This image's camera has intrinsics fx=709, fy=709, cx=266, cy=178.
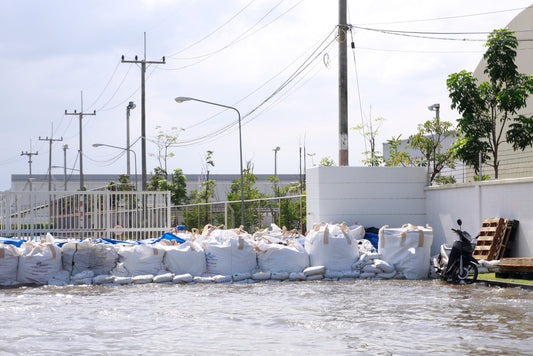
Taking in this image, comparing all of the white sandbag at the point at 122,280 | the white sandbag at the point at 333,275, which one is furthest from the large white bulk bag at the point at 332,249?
the white sandbag at the point at 122,280

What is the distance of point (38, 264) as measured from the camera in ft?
48.4

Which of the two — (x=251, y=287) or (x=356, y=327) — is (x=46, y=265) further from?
(x=356, y=327)

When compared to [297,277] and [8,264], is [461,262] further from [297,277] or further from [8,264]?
[8,264]

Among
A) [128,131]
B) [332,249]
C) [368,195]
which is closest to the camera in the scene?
[332,249]

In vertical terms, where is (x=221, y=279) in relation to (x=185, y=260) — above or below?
below

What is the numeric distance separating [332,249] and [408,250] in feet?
5.57

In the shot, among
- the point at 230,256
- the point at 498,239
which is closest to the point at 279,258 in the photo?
the point at 230,256

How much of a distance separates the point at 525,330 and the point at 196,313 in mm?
4529

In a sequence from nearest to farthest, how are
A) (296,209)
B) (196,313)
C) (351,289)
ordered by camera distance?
1. (196,313)
2. (351,289)
3. (296,209)

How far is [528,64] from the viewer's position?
2309cm

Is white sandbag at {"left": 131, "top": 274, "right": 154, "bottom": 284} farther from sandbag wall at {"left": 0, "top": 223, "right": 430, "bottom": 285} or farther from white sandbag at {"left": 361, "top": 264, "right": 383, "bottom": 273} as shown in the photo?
white sandbag at {"left": 361, "top": 264, "right": 383, "bottom": 273}

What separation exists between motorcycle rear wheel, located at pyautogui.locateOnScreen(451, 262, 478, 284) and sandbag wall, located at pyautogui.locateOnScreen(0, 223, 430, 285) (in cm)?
148

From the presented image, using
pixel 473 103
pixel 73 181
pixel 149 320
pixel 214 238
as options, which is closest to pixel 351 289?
pixel 214 238

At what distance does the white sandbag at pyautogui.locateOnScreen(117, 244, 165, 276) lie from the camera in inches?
593
